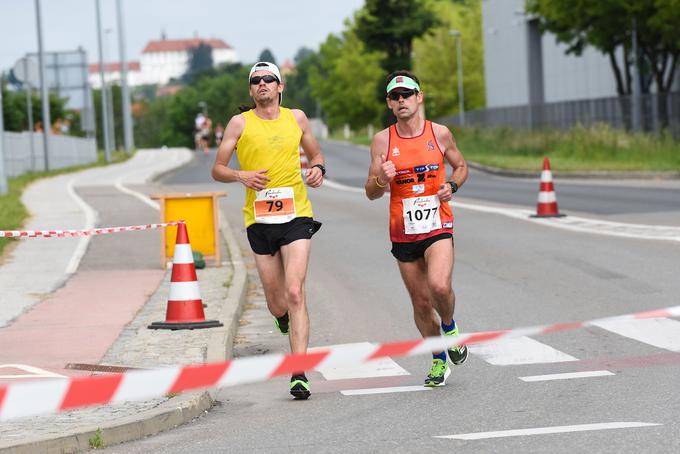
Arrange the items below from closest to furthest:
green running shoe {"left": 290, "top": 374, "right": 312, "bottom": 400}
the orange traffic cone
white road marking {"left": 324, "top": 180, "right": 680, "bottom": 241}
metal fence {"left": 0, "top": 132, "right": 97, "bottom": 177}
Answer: green running shoe {"left": 290, "top": 374, "right": 312, "bottom": 400} < white road marking {"left": 324, "top": 180, "right": 680, "bottom": 241} < the orange traffic cone < metal fence {"left": 0, "top": 132, "right": 97, "bottom": 177}

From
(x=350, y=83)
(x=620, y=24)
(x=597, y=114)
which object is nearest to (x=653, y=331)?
(x=620, y=24)

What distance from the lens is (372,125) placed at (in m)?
129

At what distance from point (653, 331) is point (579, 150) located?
118 ft

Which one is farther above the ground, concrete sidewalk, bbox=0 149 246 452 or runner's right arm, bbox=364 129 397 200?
runner's right arm, bbox=364 129 397 200

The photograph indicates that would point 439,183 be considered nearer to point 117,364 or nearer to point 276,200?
point 276,200

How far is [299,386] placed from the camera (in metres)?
8.75

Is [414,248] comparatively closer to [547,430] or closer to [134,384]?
[547,430]

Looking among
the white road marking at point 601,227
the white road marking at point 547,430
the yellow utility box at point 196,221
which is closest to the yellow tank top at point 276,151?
the white road marking at point 547,430

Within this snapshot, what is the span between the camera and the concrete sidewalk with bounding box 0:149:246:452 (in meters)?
7.78

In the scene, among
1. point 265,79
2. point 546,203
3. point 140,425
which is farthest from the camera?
point 546,203

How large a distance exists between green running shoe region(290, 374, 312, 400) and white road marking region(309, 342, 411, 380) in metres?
0.97

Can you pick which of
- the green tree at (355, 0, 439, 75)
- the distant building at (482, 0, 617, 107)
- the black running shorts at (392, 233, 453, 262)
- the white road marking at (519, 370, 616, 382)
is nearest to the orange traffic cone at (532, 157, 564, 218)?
the white road marking at (519, 370, 616, 382)

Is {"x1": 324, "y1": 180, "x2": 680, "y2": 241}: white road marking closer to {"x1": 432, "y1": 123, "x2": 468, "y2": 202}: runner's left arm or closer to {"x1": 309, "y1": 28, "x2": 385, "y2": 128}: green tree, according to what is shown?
{"x1": 432, "y1": 123, "x2": 468, "y2": 202}: runner's left arm

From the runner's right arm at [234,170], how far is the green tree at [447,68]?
96.9 metres
